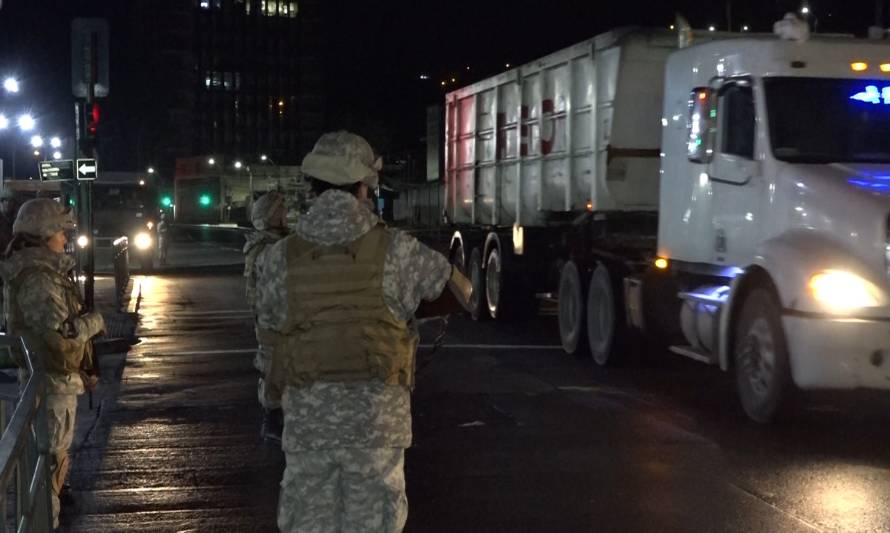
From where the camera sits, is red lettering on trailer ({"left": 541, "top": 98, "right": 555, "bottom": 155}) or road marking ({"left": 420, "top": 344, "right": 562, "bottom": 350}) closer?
road marking ({"left": 420, "top": 344, "right": 562, "bottom": 350})

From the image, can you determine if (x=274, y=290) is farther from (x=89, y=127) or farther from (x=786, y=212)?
(x=89, y=127)

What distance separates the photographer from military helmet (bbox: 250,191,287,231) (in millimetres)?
8250

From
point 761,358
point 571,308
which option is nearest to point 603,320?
point 571,308

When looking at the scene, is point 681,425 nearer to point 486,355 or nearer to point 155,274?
point 486,355

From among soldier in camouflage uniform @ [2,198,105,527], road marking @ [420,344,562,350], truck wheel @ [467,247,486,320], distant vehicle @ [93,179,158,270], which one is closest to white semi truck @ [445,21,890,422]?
road marking @ [420,344,562,350]

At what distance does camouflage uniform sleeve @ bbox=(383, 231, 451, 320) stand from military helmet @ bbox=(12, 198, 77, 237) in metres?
2.59

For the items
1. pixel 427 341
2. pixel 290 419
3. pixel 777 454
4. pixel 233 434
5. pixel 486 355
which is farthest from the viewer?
pixel 427 341

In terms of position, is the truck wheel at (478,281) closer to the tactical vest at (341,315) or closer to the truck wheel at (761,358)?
the truck wheel at (761,358)

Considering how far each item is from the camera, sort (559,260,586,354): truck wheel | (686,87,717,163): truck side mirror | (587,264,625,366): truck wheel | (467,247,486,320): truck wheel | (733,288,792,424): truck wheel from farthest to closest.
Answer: (467,247,486,320): truck wheel → (559,260,586,354): truck wheel → (587,264,625,366): truck wheel → (686,87,717,163): truck side mirror → (733,288,792,424): truck wheel

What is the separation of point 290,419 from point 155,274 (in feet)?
94.8

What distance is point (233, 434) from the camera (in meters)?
9.92

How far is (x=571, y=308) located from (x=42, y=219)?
29.7 feet

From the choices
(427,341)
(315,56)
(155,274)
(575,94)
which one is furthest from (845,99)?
(315,56)

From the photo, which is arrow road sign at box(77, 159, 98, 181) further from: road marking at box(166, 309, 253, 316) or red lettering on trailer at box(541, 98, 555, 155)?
red lettering on trailer at box(541, 98, 555, 155)
